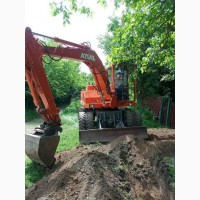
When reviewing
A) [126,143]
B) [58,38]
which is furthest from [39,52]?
[126,143]

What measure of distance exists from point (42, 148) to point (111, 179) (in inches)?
69.4

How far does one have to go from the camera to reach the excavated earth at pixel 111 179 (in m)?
3.86

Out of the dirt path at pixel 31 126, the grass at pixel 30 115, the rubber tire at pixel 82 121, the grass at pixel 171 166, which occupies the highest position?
the rubber tire at pixel 82 121

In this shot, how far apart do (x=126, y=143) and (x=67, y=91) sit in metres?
16.4

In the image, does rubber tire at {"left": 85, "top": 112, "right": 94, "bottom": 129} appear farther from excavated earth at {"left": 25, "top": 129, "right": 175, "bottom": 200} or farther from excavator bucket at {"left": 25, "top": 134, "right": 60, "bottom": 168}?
excavator bucket at {"left": 25, "top": 134, "right": 60, "bottom": 168}

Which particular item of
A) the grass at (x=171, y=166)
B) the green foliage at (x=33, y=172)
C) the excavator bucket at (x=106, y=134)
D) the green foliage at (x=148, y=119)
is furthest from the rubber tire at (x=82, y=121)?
the green foliage at (x=148, y=119)

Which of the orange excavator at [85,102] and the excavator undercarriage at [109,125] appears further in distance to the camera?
the excavator undercarriage at [109,125]

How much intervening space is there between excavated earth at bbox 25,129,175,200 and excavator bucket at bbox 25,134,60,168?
0.28 meters

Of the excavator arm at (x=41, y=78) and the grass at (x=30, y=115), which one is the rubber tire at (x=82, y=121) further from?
the grass at (x=30, y=115)

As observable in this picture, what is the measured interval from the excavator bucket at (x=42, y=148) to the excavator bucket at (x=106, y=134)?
199cm

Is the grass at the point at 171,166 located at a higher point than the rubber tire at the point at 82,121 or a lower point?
lower

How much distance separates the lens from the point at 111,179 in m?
4.29

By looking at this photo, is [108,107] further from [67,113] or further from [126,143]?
[67,113]

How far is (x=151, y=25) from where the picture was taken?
4.34 m
